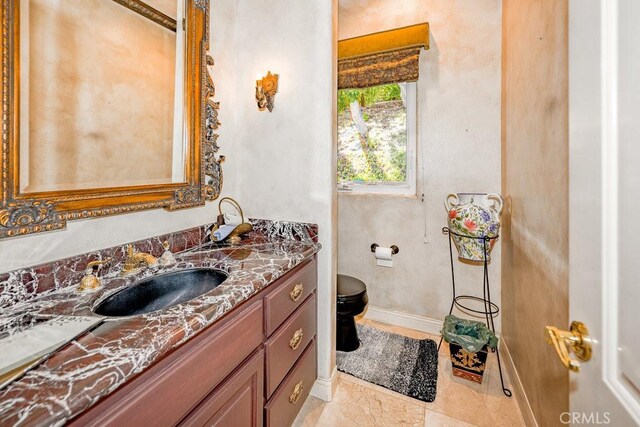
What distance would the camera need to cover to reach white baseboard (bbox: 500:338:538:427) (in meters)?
1.40

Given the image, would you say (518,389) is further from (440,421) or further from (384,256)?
(384,256)

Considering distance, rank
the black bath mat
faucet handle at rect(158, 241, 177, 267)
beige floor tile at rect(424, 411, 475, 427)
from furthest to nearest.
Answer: the black bath mat, beige floor tile at rect(424, 411, 475, 427), faucet handle at rect(158, 241, 177, 267)

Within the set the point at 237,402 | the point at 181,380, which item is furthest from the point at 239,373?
the point at 181,380

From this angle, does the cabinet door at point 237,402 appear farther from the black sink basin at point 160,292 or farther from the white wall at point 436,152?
the white wall at point 436,152

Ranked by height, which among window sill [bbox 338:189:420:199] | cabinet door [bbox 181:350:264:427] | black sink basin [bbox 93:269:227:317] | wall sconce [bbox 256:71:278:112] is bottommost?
cabinet door [bbox 181:350:264:427]

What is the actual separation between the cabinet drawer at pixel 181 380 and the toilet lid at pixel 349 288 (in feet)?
3.11

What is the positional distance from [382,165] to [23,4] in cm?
213

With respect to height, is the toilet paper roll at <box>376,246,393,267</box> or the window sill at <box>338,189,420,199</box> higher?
the window sill at <box>338,189,420,199</box>

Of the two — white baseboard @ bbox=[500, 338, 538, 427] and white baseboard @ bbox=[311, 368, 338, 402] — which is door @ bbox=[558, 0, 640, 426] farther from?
white baseboard @ bbox=[311, 368, 338, 402]

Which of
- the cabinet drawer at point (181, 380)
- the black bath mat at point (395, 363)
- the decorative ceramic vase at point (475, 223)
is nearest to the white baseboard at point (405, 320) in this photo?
the black bath mat at point (395, 363)

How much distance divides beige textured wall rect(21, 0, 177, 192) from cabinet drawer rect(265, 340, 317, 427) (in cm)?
110

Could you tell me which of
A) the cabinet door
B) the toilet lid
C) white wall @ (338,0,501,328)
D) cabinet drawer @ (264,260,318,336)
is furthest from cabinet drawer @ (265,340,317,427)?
white wall @ (338,0,501,328)

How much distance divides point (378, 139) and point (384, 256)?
39.4 inches

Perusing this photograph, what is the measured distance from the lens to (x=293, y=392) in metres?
1.33
